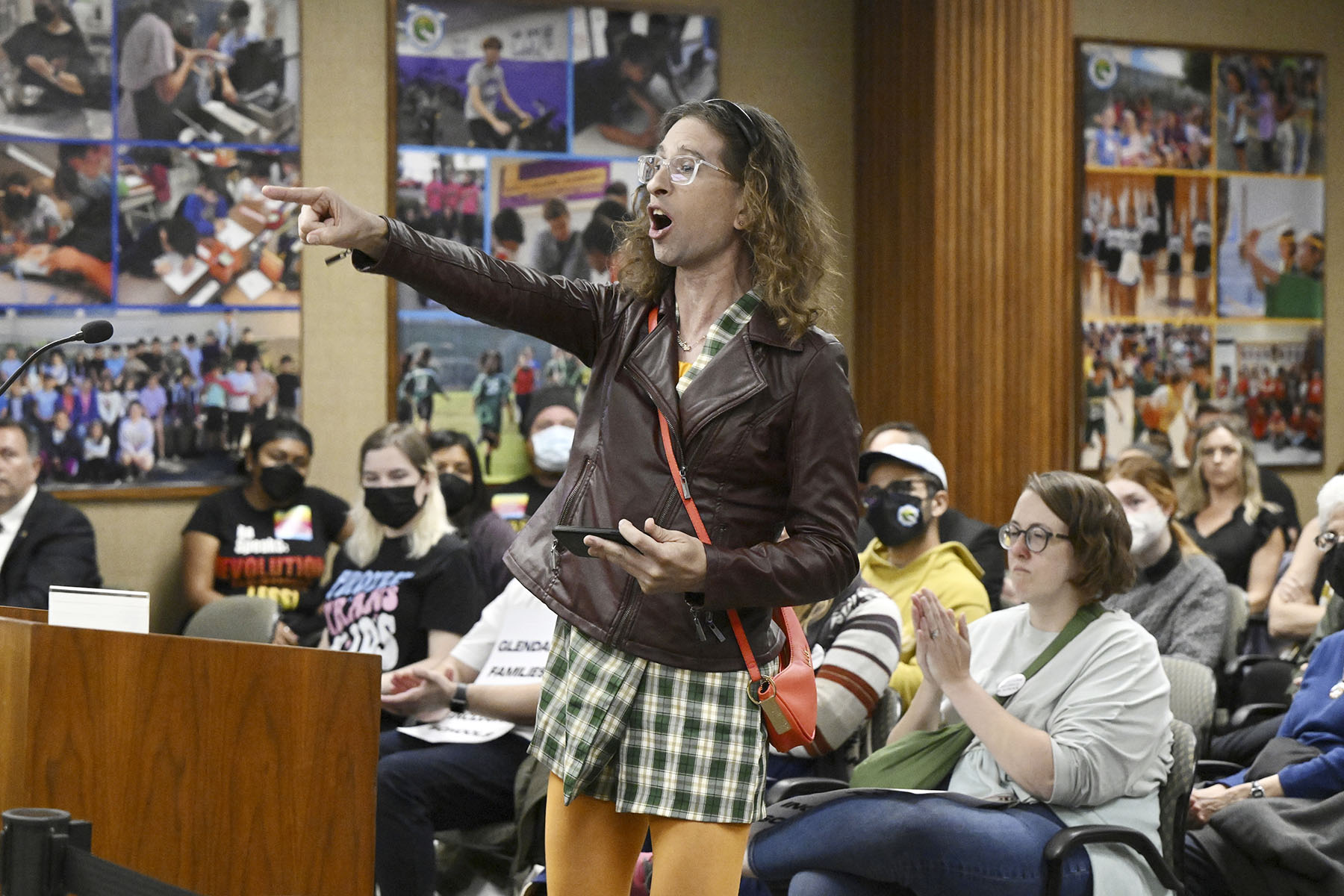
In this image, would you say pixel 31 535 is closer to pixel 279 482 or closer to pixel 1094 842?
pixel 279 482

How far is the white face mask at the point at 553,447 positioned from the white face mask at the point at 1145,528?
2.14m

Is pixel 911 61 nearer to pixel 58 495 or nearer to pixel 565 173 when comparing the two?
pixel 565 173

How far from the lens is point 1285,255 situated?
7.91 meters

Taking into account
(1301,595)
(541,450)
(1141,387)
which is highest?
(1141,387)

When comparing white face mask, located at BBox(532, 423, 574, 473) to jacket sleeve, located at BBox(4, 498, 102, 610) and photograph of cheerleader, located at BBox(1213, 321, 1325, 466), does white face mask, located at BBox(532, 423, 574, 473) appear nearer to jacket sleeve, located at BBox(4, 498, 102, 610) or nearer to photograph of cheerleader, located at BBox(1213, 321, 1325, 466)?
jacket sleeve, located at BBox(4, 498, 102, 610)

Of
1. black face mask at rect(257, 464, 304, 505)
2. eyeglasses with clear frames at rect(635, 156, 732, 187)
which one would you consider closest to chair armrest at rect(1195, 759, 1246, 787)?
eyeglasses with clear frames at rect(635, 156, 732, 187)

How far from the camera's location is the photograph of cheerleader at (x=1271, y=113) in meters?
7.81

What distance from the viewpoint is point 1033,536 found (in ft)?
10.4

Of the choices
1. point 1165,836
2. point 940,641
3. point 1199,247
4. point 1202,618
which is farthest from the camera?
point 1199,247

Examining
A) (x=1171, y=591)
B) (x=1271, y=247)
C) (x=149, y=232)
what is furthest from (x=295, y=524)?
(x=1271, y=247)

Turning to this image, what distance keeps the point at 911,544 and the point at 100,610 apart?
2.83 m

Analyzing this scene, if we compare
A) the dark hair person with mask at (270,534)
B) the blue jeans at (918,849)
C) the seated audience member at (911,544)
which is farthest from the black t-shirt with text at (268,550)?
the blue jeans at (918,849)

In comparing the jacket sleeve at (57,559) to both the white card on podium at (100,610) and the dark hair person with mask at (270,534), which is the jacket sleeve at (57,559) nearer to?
the dark hair person with mask at (270,534)

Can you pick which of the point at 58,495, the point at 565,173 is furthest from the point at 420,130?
the point at 58,495
